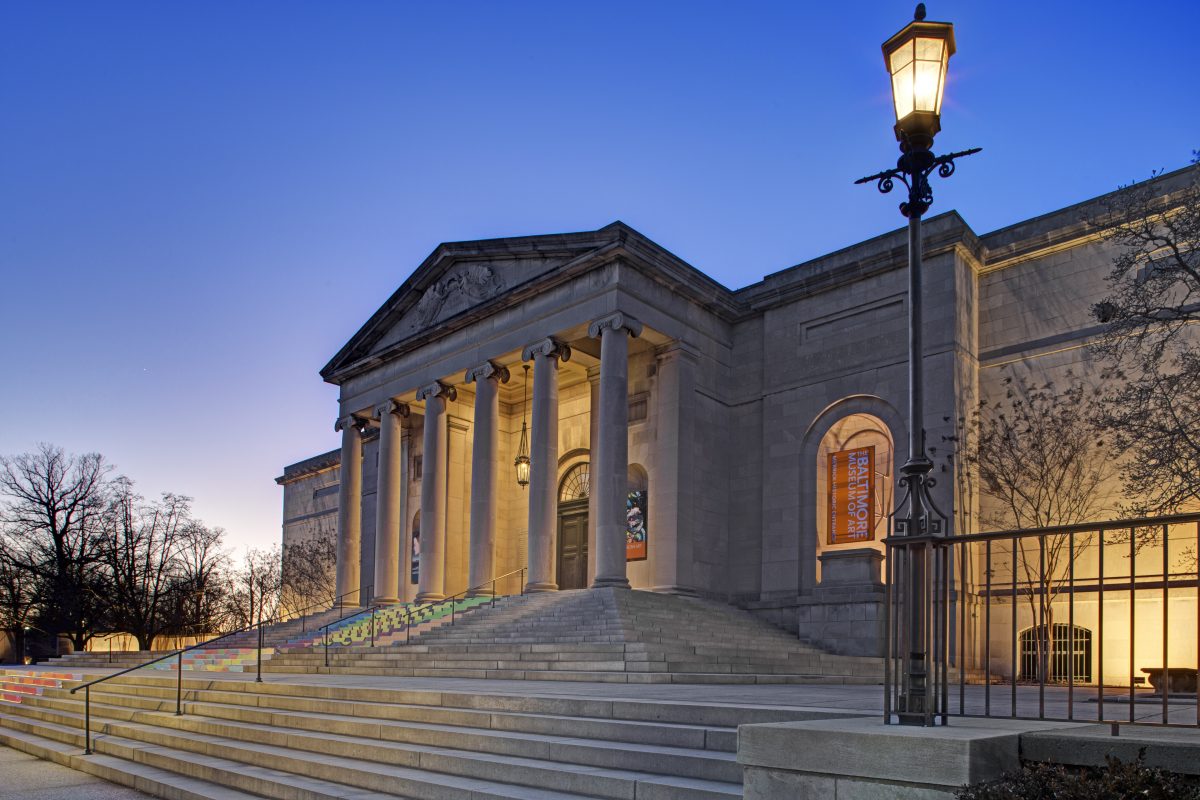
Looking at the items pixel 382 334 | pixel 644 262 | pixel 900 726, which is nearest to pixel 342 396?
pixel 382 334

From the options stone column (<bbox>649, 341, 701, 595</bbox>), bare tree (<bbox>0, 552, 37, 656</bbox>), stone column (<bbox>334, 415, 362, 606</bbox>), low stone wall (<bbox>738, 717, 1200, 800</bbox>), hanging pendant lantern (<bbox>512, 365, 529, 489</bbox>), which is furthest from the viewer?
bare tree (<bbox>0, 552, 37, 656</bbox>)

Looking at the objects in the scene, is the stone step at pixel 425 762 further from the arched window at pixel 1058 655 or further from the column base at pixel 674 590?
the arched window at pixel 1058 655

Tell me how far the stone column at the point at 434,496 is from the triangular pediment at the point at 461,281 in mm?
2168

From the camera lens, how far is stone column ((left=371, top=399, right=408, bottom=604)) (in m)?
32.0

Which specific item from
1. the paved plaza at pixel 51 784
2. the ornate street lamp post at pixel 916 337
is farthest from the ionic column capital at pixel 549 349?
the ornate street lamp post at pixel 916 337

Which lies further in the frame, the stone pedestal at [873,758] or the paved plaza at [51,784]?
the paved plaza at [51,784]

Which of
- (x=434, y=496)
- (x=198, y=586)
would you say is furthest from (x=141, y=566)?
(x=434, y=496)

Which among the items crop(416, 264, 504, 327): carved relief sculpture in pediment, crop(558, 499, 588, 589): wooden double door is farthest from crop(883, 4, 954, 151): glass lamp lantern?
crop(558, 499, 588, 589): wooden double door

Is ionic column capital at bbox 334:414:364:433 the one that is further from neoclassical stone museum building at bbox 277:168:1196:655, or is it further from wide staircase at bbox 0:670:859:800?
wide staircase at bbox 0:670:859:800

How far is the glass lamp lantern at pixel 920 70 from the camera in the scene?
292 inches

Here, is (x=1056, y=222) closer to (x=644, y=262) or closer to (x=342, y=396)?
(x=644, y=262)

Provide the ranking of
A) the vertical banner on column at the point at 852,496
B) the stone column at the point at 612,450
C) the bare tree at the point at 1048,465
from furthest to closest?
1. the vertical banner on column at the point at 852,496
2. the stone column at the point at 612,450
3. the bare tree at the point at 1048,465

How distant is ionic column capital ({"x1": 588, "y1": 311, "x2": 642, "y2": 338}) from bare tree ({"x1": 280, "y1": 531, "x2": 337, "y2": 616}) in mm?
21418

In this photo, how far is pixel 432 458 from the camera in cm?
3030
